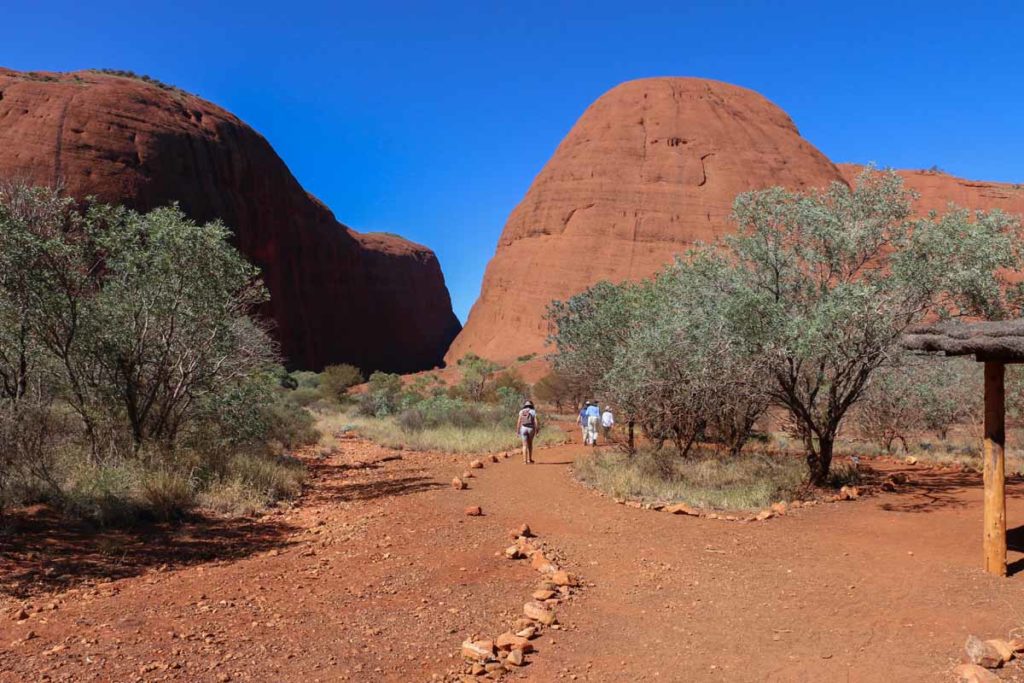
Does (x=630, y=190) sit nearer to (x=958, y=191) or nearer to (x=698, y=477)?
(x=958, y=191)

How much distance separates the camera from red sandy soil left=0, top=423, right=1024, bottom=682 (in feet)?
14.8

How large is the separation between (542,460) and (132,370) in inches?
332

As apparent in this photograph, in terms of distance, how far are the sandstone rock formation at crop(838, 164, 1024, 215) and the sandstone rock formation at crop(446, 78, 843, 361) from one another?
13.7 metres

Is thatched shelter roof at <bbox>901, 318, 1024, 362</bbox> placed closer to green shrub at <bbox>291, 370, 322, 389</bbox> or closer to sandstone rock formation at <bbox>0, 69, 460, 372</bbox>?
sandstone rock formation at <bbox>0, 69, 460, 372</bbox>

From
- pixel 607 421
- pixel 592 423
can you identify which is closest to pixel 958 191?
pixel 607 421

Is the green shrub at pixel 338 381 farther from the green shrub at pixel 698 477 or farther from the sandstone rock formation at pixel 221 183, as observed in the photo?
the green shrub at pixel 698 477

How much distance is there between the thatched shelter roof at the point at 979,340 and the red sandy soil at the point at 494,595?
206cm

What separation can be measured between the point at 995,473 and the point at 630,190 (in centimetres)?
4927

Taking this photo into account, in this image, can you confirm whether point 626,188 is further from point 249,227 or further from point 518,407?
point 518,407

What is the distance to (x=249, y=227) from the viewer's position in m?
43.8

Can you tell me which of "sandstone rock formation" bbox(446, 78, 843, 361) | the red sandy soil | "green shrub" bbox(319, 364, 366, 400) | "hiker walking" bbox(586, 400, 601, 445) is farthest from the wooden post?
"sandstone rock formation" bbox(446, 78, 843, 361)

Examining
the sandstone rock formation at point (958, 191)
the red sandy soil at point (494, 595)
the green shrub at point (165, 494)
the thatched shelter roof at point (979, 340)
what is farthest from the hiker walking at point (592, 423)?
Answer: the sandstone rock formation at point (958, 191)

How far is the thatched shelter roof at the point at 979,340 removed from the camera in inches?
227

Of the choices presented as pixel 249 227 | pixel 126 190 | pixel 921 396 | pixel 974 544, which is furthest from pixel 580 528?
pixel 249 227
